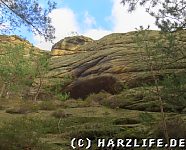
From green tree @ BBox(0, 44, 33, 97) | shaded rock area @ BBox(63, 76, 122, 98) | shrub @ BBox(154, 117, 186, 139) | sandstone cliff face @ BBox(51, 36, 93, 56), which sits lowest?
shrub @ BBox(154, 117, 186, 139)

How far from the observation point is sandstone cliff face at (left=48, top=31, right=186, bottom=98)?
26953mm

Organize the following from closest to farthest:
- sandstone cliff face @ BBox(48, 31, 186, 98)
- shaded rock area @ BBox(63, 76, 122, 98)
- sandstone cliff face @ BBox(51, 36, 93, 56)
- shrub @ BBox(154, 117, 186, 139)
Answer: shrub @ BBox(154, 117, 186, 139), sandstone cliff face @ BBox(48, 31, 186, 98), shaded rock area @ BBox(63, 76, 122, 98), sandstone cliff face @ BBox(51, 36, 93, 56)

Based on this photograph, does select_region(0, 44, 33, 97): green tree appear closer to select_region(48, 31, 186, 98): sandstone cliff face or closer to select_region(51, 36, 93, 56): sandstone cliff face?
select_region(48, 31, 186, 98): sandstone cliff face

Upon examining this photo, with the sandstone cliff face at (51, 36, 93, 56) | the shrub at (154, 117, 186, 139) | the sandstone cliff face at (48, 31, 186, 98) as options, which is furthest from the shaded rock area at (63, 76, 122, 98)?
the shrub at (154, 117, 186, 139)

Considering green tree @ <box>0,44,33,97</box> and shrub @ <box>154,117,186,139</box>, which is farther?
green tree @ <box>0,44,33,97</box>

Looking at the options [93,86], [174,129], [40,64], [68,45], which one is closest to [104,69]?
[93,86]

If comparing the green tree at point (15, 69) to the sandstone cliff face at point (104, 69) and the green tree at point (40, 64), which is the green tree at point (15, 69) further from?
the sandstone cliff face at point (104, 69)

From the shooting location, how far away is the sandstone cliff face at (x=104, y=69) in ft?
88.4

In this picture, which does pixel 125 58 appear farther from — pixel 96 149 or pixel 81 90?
pixel 96 149

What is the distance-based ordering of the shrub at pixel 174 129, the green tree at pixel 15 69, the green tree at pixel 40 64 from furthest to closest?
the green tree at pixel 40 64
the green tree at pixel 15 69
the shrub at pixel 174 129

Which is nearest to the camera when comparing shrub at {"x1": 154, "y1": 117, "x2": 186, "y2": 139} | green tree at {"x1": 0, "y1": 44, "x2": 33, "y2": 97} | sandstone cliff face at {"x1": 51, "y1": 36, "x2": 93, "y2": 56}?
shrub at {"x1": 154, "y1": 117, "x2": 186, "y2": 139}

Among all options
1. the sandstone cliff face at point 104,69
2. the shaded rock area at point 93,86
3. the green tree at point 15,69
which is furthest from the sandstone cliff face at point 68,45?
the green tree at point 15,69

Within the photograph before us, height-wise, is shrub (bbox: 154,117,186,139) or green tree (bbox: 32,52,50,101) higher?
green tree (bbox: 32,52,50,101)

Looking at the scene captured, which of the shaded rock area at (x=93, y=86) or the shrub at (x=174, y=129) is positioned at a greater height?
the shaded rock area at (x=93, y=86)
